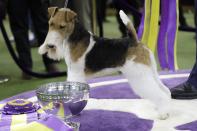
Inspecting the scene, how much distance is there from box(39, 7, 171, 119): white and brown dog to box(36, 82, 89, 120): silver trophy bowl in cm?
6

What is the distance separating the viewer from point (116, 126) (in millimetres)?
2344

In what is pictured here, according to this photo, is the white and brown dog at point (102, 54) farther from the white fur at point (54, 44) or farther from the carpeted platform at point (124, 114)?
the carpeted platform at point (124, 114)

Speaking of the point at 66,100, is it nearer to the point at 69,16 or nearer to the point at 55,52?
the point at 55,52

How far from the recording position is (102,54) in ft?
7.86

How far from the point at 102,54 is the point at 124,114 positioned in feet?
1.32

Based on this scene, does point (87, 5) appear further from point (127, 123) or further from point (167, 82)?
point (127, 123)

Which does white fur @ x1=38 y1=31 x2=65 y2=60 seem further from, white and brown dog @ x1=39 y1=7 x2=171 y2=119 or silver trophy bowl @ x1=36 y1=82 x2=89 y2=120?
silver trophy bowl @ x1=36 y1=82 x2=89 y2=120

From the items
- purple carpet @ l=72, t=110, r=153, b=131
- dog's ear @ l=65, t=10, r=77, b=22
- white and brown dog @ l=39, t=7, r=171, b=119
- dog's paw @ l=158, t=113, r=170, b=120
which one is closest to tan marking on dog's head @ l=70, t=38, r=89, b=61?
white and brown dog @ l=39, t=7, r=171, b=119

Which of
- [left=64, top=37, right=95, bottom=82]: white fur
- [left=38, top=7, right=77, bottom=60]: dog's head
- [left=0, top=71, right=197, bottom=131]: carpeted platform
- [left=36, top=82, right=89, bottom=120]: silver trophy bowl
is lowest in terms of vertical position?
[left=0, top=71, right=197, bottom=131]: carpeted platform

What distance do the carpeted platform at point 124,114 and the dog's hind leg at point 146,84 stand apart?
101 mm

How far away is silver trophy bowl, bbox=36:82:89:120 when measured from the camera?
2.28m

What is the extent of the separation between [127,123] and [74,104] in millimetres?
311

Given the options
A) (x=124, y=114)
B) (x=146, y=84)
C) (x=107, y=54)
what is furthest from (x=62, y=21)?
(x=124, y=114)

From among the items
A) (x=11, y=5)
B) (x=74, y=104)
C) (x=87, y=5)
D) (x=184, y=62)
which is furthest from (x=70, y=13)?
(x=184, y=62)
